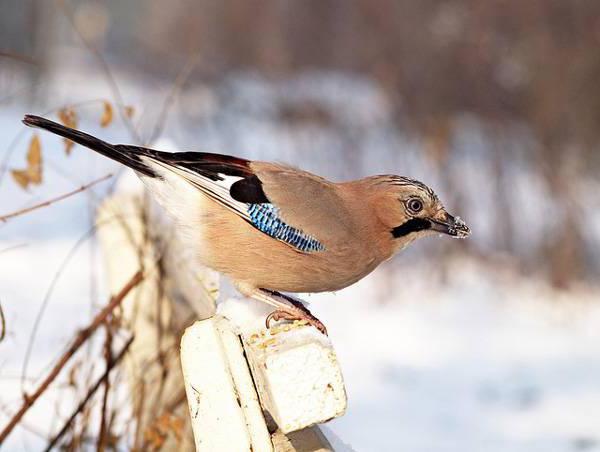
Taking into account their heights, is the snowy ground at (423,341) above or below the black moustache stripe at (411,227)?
above

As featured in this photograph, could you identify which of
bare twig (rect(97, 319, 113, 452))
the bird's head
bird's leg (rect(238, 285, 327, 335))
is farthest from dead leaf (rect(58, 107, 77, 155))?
the bird's head

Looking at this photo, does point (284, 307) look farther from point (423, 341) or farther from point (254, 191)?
point (423, 341)

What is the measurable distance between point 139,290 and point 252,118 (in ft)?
18.4

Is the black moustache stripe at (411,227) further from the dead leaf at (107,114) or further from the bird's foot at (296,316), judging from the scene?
Answer: the dead leaf at (107,114)

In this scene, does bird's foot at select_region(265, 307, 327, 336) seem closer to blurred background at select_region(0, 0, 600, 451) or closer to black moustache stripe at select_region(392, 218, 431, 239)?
black moustache stripe at select_region(392, 218, 431, 239)

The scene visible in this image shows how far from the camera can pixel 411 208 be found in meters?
2.68

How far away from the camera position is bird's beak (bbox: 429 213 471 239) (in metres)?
2.65

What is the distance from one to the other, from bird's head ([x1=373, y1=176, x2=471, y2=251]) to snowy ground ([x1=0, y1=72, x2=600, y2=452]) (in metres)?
1.35

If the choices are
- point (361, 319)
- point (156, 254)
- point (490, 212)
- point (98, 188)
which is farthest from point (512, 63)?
point (156, 254)

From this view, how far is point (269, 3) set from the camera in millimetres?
10188

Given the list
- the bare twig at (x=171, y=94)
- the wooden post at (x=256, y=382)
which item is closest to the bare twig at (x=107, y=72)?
the bare twig at (x=171, y=94)

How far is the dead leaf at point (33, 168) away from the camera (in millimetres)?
2607

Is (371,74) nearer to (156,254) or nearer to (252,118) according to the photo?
(252,118)

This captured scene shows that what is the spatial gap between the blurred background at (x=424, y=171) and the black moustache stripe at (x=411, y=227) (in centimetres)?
124
